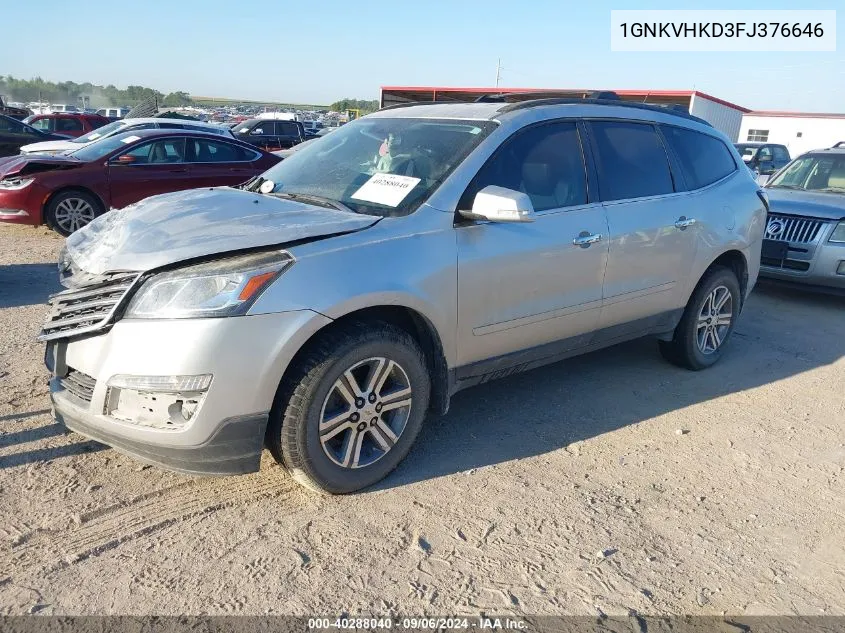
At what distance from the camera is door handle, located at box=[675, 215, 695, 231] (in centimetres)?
465

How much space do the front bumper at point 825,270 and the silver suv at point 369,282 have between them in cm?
313

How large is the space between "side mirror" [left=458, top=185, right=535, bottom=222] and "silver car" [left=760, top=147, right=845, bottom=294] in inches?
204

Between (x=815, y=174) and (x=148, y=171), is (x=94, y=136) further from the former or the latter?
(x=815, y=174)

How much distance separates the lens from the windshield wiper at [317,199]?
3.57 meters

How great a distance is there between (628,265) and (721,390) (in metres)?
1.31

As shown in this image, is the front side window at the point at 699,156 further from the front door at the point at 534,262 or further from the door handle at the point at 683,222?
the front door at the point at 534,262

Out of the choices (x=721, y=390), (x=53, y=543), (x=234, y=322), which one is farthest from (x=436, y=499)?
(x=721, y=390)

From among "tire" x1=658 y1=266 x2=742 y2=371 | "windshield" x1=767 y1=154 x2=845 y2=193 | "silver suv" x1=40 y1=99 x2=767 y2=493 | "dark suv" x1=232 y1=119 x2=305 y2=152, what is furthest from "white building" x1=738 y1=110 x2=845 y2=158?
"silver suv" x1=40 y1=99 x2=767 y2=493

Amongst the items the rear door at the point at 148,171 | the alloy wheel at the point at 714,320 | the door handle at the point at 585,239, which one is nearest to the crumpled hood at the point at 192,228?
the door handle at the point at 585,239

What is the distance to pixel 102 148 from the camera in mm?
9625

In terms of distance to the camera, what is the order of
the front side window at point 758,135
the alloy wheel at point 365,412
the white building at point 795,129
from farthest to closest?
the front side window at point 758,135 → the white building at point 795,129 → the alloy wheel at point 365,412

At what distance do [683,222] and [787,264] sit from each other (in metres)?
3.62

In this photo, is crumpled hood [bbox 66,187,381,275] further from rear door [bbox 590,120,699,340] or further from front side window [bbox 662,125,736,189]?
front side window [bbox 662,125,736,189]

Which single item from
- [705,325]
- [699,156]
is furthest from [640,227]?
[705,325]
